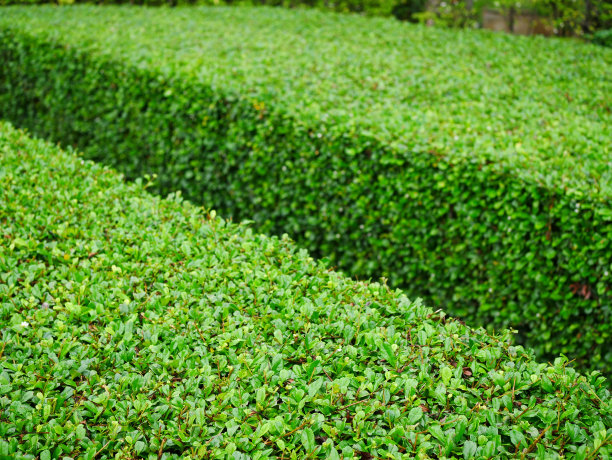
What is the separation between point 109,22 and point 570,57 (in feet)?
26.4

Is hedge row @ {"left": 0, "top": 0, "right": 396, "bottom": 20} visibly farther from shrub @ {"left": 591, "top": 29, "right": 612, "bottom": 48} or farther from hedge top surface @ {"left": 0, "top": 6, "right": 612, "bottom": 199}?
shrub @ {"left": 591, "top": 29, "right": 612, "bottom": 48}

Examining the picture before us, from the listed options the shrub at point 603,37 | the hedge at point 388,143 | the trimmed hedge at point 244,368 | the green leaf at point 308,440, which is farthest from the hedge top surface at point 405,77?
the green leaf at point 308,440

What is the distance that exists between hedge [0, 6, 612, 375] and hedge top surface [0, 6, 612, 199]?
3 cm

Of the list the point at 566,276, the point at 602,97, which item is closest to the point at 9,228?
the point at 566,276

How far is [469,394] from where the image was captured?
204 cm

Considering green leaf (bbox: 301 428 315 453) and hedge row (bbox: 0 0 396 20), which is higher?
hedge row (bbox: 0 0 396 20)

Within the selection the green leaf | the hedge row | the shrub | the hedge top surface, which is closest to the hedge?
the hedge top surface

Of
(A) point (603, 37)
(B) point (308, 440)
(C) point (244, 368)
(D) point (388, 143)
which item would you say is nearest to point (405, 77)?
(D) point (388, 143)

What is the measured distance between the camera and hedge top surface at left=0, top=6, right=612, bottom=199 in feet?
14.5

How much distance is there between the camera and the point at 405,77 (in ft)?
21.4

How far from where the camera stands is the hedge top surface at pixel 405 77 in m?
4.43

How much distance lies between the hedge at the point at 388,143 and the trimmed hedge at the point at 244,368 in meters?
1.17

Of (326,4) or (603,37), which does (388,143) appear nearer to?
(603,37)

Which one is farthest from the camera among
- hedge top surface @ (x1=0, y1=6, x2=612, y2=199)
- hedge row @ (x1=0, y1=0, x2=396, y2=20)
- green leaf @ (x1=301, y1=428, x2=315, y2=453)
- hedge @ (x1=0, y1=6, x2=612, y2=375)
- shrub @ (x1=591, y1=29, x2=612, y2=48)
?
hedge row @ (x1=0, y1=0, x2=396, y2=20)
